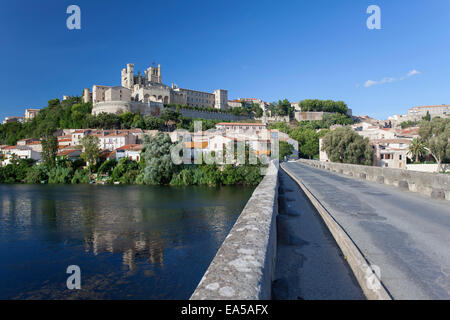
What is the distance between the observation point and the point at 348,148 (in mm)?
47875

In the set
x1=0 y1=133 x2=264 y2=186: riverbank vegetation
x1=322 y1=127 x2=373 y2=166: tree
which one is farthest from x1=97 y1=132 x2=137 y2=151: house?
x1=322 y1=127 x2=373 y2=166: tree

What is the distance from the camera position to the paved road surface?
2.66 m

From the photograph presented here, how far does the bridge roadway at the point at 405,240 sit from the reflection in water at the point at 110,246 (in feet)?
20.6

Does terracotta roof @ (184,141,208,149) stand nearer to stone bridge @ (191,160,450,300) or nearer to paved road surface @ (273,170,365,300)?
stone bridge @ (191,160,450,300)

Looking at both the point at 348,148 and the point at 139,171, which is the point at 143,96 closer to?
the point at 139,171

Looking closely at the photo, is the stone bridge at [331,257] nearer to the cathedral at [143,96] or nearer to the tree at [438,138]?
the tree at [438,138]

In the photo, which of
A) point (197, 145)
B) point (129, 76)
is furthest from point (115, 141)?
point (129, 76)

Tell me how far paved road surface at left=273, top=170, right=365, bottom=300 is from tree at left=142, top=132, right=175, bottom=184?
37.5 m

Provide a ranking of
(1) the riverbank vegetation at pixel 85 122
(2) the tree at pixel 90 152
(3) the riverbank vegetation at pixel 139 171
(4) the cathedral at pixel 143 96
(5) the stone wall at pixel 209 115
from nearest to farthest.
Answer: (3) the riverbank vegetation at pixel 139 171 < (2) the tree at pixel 90 152 < (1) the riverbank vegetation at pixel 85 122 < (4) the cathedral at pixel 143 96 < (5) the stone wall at pixel 209 115

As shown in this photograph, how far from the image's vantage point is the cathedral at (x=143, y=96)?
8688 centimetres

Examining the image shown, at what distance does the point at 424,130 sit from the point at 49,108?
103872mm

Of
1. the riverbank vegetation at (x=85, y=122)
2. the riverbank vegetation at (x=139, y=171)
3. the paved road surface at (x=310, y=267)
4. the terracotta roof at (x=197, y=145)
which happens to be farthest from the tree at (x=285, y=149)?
the paved road surface at (x=310, y=267)

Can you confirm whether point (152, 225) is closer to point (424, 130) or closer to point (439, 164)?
point (439, 164)
